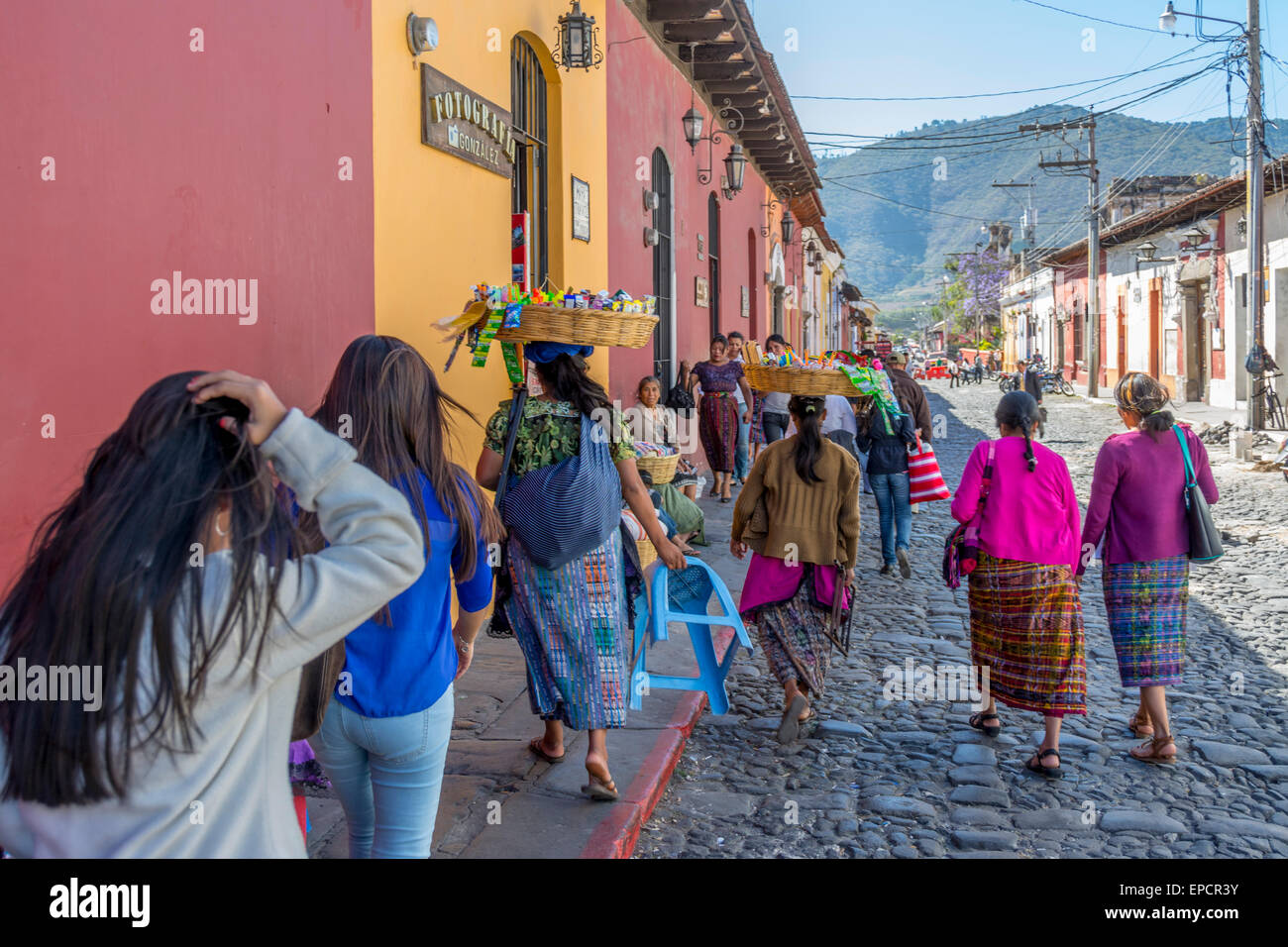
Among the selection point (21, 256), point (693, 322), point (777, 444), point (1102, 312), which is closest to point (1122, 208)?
point (1102, 312)

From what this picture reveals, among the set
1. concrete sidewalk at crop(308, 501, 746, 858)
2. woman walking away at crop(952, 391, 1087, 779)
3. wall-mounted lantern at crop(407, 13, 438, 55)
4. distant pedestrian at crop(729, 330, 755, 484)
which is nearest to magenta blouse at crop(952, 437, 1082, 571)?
woman walking away at crop(952, 391, 1087, 779)

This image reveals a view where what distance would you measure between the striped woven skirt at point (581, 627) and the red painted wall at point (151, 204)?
127 cm

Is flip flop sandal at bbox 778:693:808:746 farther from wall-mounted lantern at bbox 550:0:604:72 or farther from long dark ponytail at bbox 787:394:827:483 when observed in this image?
wall-mounted lantern at bbox 550:0:604:72

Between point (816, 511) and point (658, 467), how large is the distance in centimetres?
128

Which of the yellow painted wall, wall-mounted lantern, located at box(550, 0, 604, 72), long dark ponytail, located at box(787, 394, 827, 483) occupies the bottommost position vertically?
long dark ponytail, located at box(787, 394, 827, 483)

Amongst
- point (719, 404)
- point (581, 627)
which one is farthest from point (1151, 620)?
point (719, 404)

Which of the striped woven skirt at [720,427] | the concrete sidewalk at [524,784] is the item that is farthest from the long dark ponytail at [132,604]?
the striped woven skirt at [720,427]

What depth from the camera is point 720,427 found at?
11812 millimetres

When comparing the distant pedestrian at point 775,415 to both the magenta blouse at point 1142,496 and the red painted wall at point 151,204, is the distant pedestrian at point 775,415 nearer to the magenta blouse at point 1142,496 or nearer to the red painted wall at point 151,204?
the magenta blouse at point 1142,496

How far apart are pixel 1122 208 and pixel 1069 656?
135 feet

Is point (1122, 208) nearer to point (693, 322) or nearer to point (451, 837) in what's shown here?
point (693, 322)

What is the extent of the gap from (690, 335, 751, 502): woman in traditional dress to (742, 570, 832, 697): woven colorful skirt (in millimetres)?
6593

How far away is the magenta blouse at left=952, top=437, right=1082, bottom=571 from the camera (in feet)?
15.6
